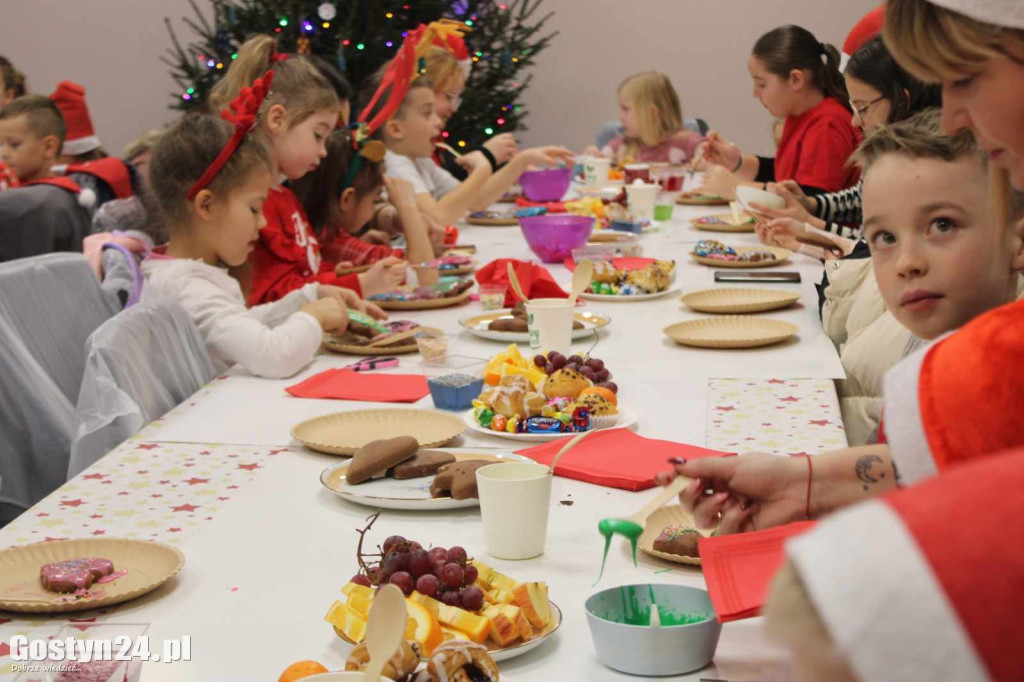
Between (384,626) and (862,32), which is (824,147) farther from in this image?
(384,626)

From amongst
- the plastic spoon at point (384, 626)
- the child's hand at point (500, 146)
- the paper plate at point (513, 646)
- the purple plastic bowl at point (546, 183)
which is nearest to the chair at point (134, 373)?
the paper plate at point (513, 646)

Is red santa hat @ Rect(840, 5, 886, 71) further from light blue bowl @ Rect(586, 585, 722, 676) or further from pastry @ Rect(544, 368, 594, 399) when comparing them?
light blue bowl @ Rect(586, 585, 722, 676)

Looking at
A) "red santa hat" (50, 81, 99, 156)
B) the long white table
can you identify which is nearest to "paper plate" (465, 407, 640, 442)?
the long white table

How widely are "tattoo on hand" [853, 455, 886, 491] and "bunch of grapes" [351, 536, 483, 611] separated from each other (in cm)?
42

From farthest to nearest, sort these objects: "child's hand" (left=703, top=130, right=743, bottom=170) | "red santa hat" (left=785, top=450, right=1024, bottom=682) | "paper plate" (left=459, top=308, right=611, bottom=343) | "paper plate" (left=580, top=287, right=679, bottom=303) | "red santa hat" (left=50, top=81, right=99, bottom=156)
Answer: "red santa hat" (left=50, top=81, right=99, bottom=156) → "child's hand" (left=703, top=130, right=743, bottom=170) → "paper plate" (left=580, top=287, right=679, bottom=303) → "paper plate" (left=459, top=308, right=611, bottom=343) → "red santa hat" (left=785, top=450, right=1024, bottom=682)


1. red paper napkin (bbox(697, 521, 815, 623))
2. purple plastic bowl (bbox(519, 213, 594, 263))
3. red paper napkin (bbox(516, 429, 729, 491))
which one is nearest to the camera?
red paper napkin (bbox(697, 521, 815, 623))

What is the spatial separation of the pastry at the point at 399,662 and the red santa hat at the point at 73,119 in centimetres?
483

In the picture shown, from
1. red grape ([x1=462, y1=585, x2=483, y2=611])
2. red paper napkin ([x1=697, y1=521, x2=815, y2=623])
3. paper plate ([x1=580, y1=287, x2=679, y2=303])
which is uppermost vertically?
red paper napkin ([x1=697, y1=521, x2=815, y2=623])

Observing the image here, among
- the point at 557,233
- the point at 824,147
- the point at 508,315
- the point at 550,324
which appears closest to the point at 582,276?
the point at 550,324

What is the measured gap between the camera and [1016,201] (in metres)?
1.51

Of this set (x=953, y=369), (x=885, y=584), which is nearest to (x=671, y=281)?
(x=953, y=369)

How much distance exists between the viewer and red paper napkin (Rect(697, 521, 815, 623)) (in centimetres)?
101

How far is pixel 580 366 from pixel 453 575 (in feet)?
2.62

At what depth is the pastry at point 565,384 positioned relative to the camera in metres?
1.75
